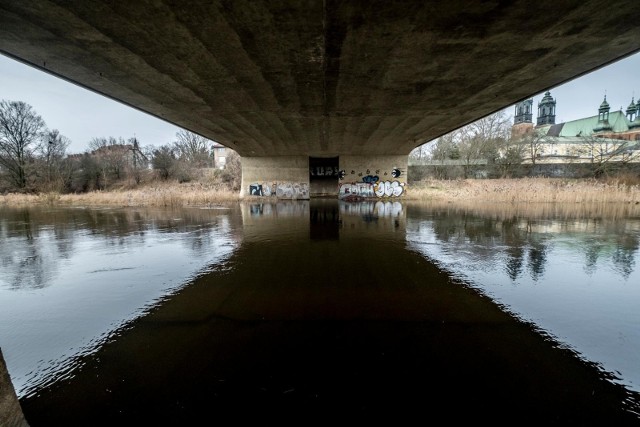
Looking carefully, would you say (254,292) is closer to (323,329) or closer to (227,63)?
(323,329)

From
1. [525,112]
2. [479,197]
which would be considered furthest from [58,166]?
[525,112]

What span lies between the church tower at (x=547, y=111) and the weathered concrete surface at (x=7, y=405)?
140 metres

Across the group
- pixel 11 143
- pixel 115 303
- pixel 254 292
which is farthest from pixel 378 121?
pixel 11 143

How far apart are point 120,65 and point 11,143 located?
47.5m

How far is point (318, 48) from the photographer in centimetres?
769

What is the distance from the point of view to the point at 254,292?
18.1 ft

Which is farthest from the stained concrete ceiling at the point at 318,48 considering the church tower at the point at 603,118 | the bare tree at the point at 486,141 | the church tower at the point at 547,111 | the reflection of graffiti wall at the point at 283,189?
the church tower at the point at 547,111

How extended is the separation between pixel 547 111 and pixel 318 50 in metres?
136

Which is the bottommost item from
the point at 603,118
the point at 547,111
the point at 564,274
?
the point at 564,274

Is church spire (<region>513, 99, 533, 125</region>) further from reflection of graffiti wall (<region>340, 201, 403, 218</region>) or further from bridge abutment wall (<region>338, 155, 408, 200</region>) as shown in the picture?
reflection of graffiti wall (<region>340, 201, 403, 218</region>)

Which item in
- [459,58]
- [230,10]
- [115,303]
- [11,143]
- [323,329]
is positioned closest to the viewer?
[323,329]

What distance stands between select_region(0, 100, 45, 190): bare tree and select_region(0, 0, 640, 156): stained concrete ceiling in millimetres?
40475

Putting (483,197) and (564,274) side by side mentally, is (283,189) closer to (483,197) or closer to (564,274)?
(483,197)

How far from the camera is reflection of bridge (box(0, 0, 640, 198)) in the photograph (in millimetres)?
5914
